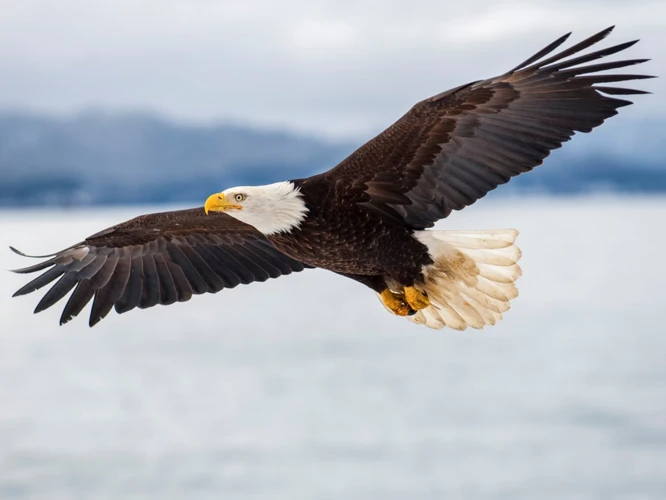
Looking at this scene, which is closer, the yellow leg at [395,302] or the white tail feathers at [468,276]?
the white tail feathers at [468,276]

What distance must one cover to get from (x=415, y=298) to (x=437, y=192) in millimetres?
765

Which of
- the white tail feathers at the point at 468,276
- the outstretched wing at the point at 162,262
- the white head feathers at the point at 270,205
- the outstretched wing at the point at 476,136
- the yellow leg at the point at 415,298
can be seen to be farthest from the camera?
the outstretched wing at the point at 162,262

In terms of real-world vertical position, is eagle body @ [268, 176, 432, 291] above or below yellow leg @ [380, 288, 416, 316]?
above

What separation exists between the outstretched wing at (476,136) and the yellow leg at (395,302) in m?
0.62

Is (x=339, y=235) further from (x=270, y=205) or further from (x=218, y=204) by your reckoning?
(x=218, y=204)

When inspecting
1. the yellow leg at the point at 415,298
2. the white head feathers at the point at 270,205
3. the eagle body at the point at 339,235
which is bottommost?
the yellow leg at the point at 415,298

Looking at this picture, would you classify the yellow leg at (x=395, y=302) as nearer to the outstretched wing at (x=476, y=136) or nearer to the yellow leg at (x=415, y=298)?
the yellow leg at (x=415, y=298)

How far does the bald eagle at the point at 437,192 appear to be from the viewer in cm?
600


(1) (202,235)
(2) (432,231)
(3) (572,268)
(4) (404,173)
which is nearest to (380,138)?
(4) (404,173)

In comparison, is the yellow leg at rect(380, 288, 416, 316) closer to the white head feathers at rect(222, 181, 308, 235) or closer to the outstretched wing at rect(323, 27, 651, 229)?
the outstretched wing at rect(323, 27, 651, 229)

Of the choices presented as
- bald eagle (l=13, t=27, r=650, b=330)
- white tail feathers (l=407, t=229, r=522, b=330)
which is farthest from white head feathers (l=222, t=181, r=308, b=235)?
white tail feathers (l=407, t=229, r=522, b=330)

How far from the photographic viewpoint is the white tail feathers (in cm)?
661

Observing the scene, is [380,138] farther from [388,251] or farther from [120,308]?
[120,308]

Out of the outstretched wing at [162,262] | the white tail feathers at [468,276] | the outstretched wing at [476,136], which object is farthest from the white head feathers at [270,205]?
the outstretched wing at [162,262]
